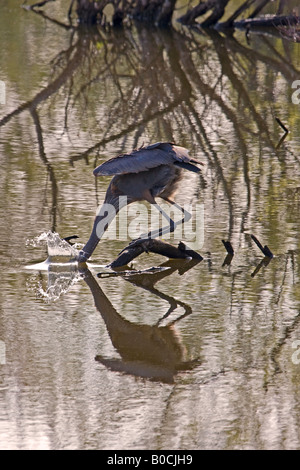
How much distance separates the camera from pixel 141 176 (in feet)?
26.4

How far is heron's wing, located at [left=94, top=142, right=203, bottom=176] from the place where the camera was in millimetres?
7820

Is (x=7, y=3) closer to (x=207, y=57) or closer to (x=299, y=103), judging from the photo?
(x=207, y=57)

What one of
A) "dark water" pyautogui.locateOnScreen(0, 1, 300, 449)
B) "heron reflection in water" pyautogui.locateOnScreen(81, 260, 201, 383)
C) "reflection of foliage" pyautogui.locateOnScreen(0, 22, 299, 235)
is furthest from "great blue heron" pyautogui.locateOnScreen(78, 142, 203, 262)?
"reflection of foliage" pyautogui.locateOnScreen(0, 22, 299, 235)

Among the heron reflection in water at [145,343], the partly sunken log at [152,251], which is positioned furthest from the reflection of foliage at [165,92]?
the heron reflection in water at [145,343]

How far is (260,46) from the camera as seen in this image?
22109mm

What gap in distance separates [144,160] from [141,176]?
0.76ft

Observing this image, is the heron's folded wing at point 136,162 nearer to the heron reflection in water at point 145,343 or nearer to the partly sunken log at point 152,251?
the partly sunken log at point 152,251

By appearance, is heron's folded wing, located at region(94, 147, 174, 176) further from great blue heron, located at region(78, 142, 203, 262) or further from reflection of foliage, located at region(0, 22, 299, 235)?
reflection of foliage, located at region(0, 22, 299, 235)

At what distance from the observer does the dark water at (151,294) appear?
5.61 m

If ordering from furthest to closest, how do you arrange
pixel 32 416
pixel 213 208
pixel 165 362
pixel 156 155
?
pixel 213 208 < pixel 156 155 < pixel 165 362 < pixel 32 416

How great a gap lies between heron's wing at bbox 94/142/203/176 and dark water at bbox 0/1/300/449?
34.0 inches
